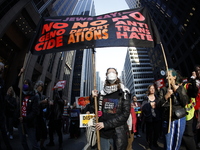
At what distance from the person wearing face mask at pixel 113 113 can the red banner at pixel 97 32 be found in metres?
0.72

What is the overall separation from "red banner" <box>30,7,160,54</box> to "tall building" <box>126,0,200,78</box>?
26.7 m

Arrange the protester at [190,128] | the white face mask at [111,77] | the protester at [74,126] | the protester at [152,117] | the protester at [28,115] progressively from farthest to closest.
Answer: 1. the protester at [74,126]
2. the protester at [152,117]
3. the protester at [28,115]
4. the white face mask at [111,77]
5. the protester at [190,128]

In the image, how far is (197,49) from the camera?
23.8 m

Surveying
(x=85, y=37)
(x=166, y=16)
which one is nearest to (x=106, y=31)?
(x=85, y=37)

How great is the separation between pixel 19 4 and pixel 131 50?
80381mm

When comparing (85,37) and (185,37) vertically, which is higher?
(185,37)

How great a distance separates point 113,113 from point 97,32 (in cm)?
168

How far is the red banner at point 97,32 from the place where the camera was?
2.64m

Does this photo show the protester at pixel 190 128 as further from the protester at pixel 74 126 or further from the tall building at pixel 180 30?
the tall building at pixel 180 30

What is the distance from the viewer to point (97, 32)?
2.71 m

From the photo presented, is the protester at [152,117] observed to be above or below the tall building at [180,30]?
below

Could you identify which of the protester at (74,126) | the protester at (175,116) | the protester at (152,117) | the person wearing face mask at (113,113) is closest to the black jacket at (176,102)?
the protester at (175,116)

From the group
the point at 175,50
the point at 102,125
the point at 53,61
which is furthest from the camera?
the point at 175,50

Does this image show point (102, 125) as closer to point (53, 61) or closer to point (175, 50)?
point (53, 61)
